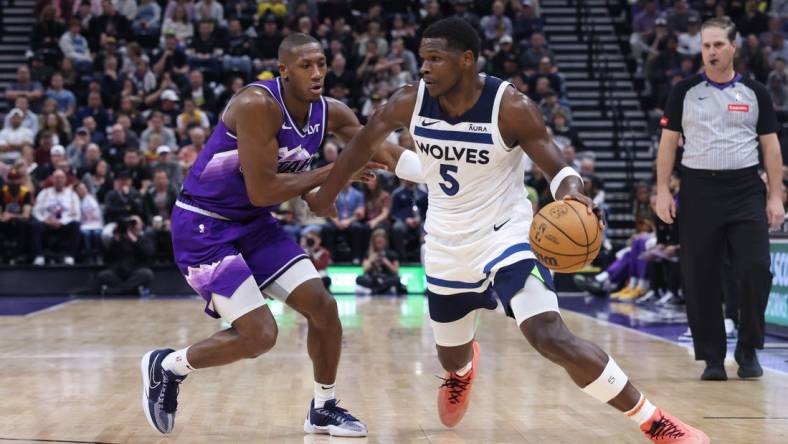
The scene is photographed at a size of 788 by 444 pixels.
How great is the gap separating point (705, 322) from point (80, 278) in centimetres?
1085

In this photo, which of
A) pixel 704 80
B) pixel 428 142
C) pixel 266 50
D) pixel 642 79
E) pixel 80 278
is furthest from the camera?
pixel 642 79

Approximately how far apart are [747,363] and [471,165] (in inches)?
125

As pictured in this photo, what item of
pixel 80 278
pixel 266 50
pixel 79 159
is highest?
pixel 266 50

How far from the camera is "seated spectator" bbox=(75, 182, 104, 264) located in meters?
15.6

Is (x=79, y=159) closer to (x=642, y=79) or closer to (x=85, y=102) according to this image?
(x=85, y=102)

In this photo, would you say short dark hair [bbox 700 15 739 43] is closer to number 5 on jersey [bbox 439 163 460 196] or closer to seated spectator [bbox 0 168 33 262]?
number 5 on jersey [bbox 439 163 460 196]

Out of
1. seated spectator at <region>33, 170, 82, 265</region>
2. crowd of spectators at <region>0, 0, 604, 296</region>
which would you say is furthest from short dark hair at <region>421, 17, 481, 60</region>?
seated spectator at <region>33, 170, 82, 265</region>

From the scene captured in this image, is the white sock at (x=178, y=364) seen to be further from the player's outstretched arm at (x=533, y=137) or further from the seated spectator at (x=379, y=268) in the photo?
the seated spectator at (x=379, y=268)

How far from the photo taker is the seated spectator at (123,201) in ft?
50.8

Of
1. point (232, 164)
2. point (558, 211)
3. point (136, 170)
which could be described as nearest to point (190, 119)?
point (136, 170)

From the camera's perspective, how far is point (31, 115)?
56.3 ft

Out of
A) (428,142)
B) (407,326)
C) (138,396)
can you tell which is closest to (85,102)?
(407,326)

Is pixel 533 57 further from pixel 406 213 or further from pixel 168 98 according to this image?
pixel 168 98

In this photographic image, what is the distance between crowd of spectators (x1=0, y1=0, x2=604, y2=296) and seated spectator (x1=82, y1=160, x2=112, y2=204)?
2cm
